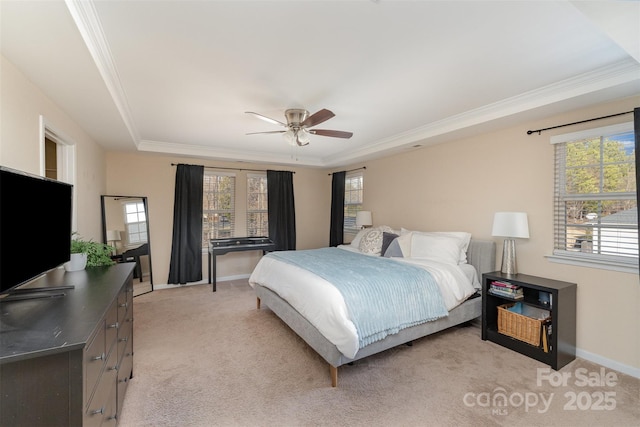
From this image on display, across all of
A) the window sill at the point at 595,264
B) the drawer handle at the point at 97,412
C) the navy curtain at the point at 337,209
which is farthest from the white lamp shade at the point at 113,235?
the window sill at the point at 595,264

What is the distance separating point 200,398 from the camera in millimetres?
1999

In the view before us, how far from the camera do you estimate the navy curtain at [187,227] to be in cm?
482

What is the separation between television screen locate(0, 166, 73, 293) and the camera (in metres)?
1.23

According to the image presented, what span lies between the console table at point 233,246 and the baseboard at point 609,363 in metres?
4.21

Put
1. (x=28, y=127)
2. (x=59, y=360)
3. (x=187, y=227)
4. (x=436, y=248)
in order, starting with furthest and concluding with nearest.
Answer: (x=187, y=227) → (x=436, y=248) → (x=28, y=127) → (x=59, y=360)

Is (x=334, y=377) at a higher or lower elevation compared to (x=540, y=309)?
lower

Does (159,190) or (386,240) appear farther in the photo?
(159,190)

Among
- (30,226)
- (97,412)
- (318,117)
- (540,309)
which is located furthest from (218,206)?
(540,309)

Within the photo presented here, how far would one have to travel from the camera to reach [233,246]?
185 inches

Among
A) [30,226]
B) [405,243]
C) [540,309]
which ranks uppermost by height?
[30,226]

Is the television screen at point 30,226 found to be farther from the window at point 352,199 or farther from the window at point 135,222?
the window at point 352,199

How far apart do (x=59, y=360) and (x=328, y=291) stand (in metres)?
1.65

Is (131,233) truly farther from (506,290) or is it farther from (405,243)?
(506,290)

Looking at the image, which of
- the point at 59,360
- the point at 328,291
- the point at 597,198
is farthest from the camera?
the point at 597,198
